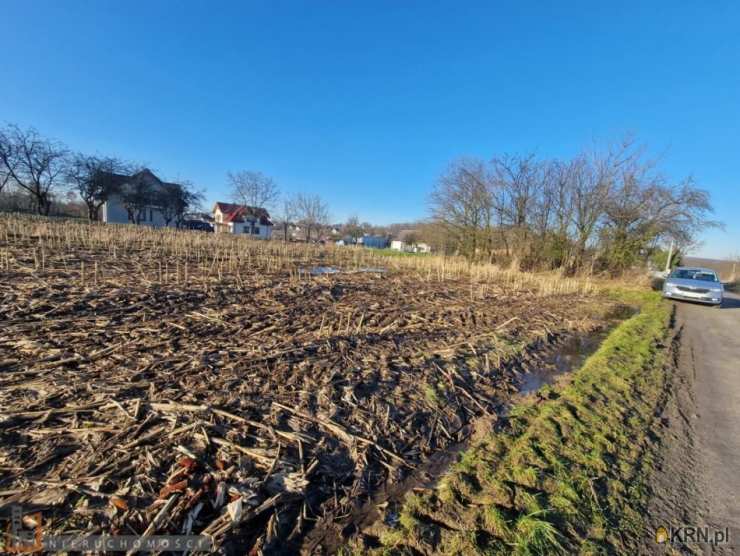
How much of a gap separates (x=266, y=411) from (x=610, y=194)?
24.7m

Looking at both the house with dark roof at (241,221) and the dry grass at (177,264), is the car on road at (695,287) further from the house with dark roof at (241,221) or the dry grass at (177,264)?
the house with dark roof at (241,221)

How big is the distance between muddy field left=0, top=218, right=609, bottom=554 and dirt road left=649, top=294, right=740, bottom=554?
1.51 m

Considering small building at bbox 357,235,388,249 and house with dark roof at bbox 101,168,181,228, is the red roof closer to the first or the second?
house with dark roof at bbox 101,168,181,228

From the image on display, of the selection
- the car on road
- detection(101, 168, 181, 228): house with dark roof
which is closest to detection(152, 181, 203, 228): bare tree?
detection(101, 168, 181, 228): house with dark roof

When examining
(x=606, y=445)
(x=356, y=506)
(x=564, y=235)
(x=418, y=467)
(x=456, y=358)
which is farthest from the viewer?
(x=564, y=235)

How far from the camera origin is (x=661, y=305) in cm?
1217

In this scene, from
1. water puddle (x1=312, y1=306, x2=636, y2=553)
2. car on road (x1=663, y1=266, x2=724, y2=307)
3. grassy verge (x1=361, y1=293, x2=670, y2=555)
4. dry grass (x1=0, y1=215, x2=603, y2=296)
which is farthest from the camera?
car on road (x1=663, y1=266, x2=724, y2=307)

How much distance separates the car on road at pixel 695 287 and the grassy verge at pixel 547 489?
1273 cm

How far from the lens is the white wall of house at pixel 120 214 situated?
3738cm

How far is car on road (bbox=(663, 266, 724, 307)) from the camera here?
12156 millimetres

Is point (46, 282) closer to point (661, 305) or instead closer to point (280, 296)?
point (280, 296)

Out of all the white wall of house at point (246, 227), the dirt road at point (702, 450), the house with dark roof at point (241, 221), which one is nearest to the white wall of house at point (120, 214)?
the house with dark roof at point (241, 221)

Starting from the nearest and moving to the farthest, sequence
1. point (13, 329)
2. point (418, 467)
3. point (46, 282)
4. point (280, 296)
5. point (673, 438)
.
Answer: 1. point (418, 467)
2. point (673, 438)
3. point (13, 329)
4. point (46, 282)
5. point (280, 296)

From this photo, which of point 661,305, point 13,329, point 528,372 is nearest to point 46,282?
point 13,329
